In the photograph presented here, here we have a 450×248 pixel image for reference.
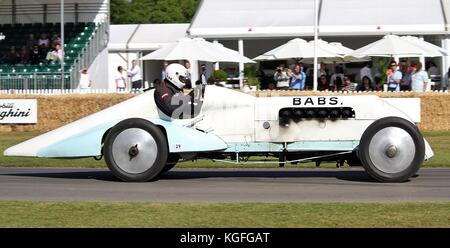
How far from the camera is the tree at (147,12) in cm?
6950

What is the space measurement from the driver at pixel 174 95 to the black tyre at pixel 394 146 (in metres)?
2.49

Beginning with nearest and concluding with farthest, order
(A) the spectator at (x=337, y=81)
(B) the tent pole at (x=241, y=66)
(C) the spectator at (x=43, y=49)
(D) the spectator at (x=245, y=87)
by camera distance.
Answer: (D) the spectator at (x=245, y=87), (A) the spectator at (x=337, y=81), (B) the tent pole at (x=241, y=66), (C) the spectator at (x=43, y=49)

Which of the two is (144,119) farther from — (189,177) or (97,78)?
(97,78)

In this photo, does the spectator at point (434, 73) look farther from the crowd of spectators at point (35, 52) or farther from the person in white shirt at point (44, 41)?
the person in white shirt at point (44, 41)

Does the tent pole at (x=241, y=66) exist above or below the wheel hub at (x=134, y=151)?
above

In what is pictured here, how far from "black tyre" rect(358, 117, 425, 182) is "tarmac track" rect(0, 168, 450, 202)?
263mm

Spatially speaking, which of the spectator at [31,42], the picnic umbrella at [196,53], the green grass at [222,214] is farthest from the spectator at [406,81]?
the green grass at [222,214]

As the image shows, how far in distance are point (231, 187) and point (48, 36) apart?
95.5ft

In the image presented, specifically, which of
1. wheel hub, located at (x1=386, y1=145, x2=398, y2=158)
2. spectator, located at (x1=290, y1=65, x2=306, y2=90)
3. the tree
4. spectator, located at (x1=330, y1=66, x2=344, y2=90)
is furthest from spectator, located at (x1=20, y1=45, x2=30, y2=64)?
the tree

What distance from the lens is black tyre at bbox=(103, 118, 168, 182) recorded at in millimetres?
13102

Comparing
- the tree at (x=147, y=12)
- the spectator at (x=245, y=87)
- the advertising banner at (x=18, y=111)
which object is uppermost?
the tree at (x=147, y=12)

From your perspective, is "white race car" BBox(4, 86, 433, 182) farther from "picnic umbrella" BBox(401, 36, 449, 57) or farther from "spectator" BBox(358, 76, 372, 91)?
"picnic umbrella" BBox(401, 36, 449, 57)

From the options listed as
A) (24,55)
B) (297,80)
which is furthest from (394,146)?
(24,55)

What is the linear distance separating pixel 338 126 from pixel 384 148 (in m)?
0.75
